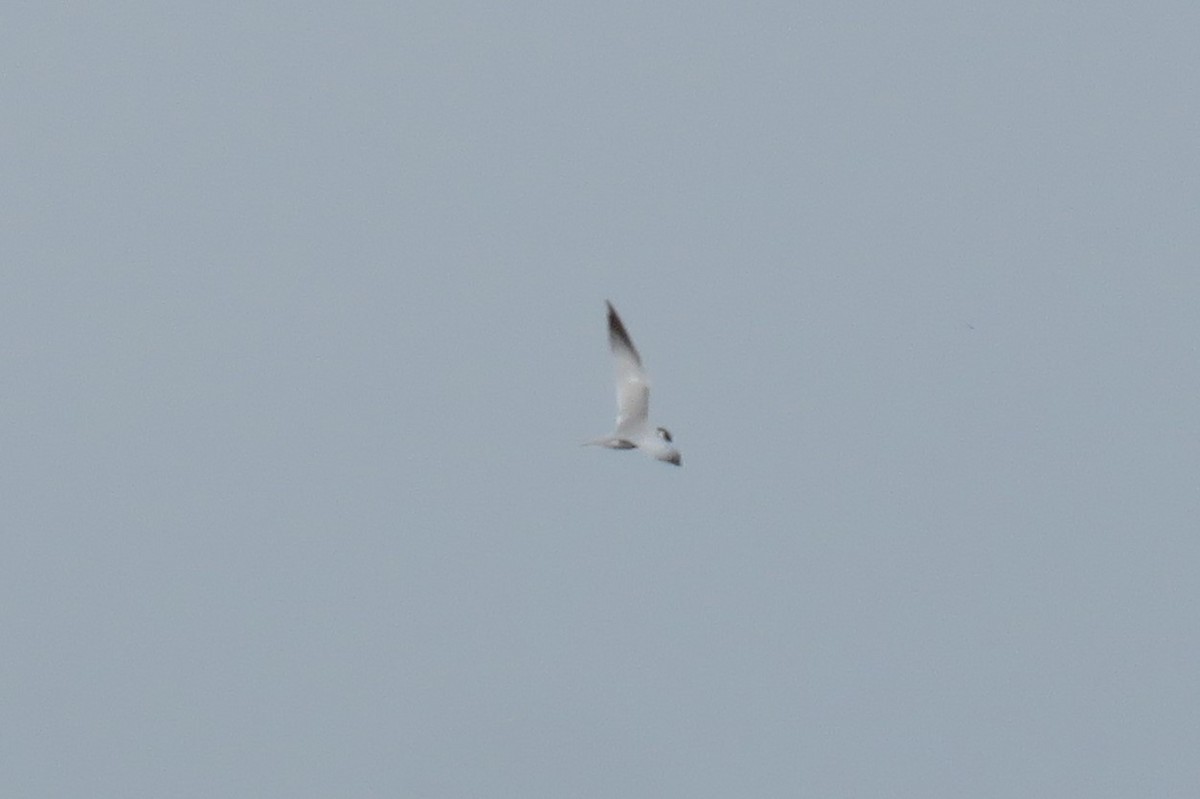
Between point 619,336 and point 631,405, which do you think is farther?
point 619,336

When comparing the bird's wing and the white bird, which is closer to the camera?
the white bird

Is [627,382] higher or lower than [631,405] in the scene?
higher

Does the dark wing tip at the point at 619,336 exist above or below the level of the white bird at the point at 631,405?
above

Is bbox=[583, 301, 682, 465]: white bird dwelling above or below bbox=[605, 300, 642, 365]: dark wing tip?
below

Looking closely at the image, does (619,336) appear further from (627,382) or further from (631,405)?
(631,405)

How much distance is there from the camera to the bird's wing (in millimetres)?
20281

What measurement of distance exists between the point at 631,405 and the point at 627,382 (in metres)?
0.33

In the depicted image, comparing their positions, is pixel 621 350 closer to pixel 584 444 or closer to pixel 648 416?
pixel 648 416

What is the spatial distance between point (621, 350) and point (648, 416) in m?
0.98

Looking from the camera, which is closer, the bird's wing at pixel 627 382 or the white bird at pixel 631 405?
the white bird at pixel 631 405

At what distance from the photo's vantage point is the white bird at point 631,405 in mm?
19672

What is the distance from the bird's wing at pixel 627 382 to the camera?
798 inches

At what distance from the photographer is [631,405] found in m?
20.3

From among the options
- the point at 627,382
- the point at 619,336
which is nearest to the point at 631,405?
the point at 627,382
